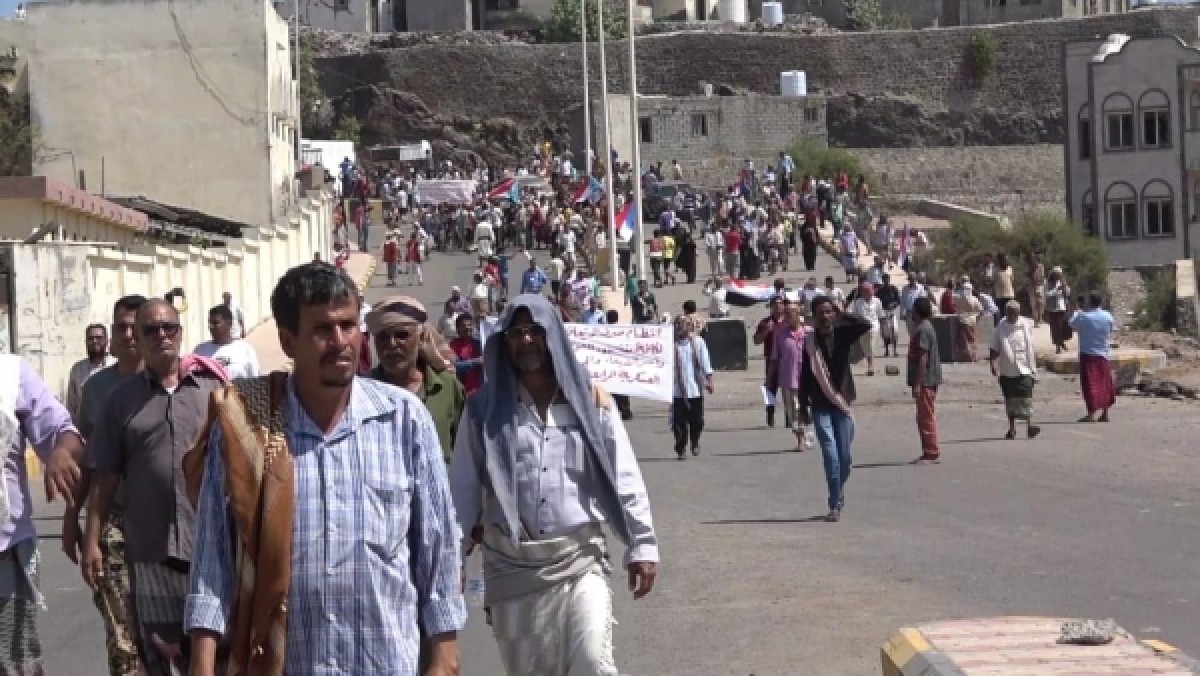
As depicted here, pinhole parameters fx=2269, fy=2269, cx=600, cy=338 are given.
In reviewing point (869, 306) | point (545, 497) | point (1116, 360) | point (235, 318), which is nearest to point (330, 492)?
point (545, 497)

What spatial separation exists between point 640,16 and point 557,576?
97.3 metres

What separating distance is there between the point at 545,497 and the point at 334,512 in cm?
208

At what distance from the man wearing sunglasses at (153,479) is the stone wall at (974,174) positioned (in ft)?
267

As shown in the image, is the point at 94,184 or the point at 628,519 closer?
the point at 628,519

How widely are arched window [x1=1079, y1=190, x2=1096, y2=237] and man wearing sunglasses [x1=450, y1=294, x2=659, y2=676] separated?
2381 inches

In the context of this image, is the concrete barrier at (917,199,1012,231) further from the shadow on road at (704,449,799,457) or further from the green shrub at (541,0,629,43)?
the shadow on road at (704,449,799,457)

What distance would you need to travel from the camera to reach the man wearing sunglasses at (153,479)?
736 centimetres

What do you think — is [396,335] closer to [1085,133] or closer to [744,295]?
[744,295]

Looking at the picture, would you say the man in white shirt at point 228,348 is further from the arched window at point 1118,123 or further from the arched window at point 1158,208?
the arched window at point 1118,123

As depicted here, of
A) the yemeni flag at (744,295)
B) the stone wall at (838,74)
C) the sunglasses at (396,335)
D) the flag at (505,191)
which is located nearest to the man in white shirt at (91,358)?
the sunglasses at (396,335)

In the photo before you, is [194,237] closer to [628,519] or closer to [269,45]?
[269,45]

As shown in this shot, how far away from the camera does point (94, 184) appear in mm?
48781

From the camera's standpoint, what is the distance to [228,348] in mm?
11914

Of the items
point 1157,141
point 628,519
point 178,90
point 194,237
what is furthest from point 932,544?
point 1157,141
